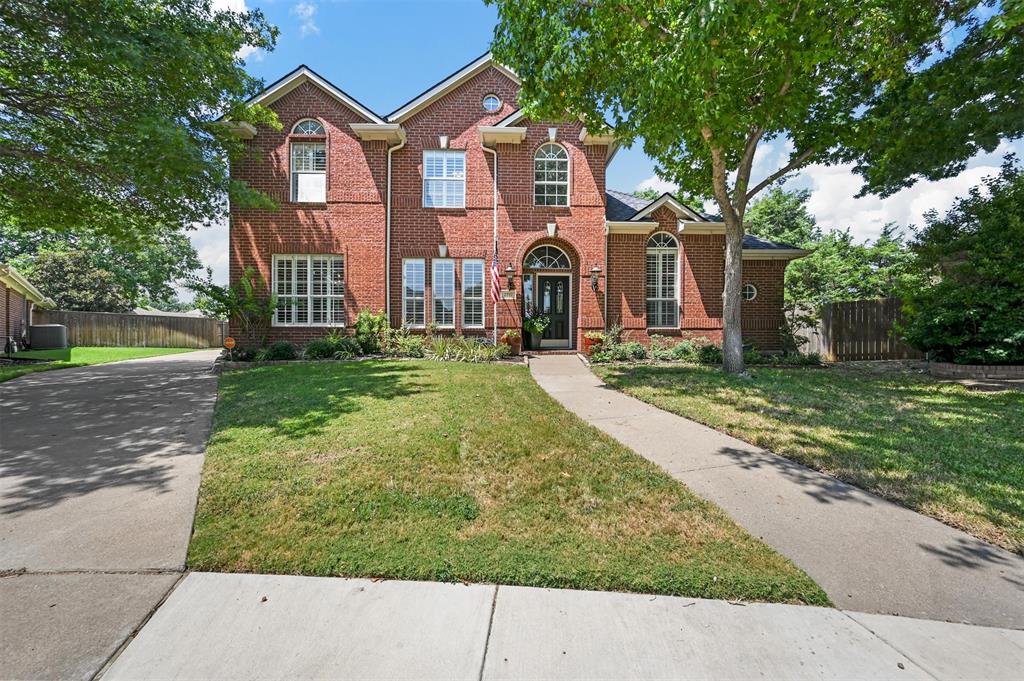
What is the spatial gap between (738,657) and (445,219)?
13.2 metres

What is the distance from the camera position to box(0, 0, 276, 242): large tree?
7.66 meters

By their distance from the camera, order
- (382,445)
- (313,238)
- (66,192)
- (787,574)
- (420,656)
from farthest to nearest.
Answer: (313,238) → (66,192) → (382,445) → (787,574) → (420,656)

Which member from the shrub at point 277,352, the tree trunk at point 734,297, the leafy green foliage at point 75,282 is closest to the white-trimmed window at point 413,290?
the shrub at point 277,352

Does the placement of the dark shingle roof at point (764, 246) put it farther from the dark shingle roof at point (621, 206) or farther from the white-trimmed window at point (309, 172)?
the white-trimmed window at point (309, 172)

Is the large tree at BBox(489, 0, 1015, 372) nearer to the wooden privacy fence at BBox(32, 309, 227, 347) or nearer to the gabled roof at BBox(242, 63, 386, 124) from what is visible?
the gabled roof at BBox(242, 63, 386, 124)

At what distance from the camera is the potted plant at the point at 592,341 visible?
13.2 meters

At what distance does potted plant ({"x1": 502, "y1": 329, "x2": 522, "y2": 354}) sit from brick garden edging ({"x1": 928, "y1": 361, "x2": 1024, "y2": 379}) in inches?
407

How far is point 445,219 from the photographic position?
543 inches

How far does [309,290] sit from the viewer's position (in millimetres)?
13695

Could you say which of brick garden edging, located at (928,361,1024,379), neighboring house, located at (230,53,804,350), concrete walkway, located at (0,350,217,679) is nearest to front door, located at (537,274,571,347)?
neighboring house, located at (230,53,804,350)

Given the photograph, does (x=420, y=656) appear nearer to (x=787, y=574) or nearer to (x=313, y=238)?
(x=787, y=574)

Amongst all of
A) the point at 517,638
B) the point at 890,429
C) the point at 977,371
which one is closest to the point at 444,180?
the point at 890,429

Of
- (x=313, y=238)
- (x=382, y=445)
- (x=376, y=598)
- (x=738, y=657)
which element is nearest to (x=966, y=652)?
(x=738, y=657)

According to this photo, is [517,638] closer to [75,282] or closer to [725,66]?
[725,66]
